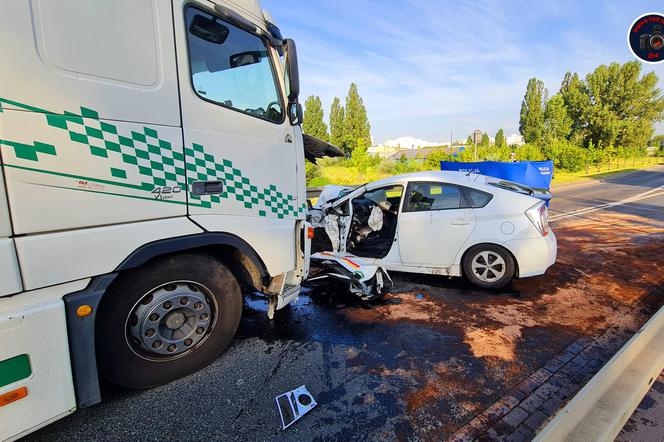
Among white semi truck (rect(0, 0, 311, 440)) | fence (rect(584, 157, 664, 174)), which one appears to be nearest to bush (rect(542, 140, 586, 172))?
fence (rect(584, 157, 664, 174))

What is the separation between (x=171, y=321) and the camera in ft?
8.00

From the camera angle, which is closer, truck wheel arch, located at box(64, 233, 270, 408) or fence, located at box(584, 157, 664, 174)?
truck wheel arch, located at box(64, 233, 270, 408)

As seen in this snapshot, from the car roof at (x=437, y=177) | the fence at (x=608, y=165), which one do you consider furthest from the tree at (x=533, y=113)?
the car roof at (x=437, y=177)

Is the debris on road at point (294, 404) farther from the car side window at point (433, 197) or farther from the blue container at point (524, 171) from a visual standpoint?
the blue container at point (524, 171)

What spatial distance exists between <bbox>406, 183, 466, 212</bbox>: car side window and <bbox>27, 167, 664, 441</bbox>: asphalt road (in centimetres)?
131

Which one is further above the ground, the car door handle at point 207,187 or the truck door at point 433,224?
the car door handle at point 207,187

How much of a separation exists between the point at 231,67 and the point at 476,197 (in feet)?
10.8

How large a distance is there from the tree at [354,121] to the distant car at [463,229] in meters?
36.1

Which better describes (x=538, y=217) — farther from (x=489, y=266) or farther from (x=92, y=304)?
(x=92, y=304)

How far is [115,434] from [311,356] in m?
1.46

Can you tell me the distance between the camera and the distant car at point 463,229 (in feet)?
13.8

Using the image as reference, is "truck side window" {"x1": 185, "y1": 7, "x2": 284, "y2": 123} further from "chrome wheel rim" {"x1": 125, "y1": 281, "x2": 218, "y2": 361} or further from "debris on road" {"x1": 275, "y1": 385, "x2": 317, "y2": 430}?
"debris on road" {"x1": 275, "y1": 385, "x2": 317, "y2": 430}

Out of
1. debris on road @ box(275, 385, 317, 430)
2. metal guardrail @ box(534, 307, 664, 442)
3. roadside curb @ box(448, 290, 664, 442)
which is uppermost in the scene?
metal guardrail @ box(534, 307, 664, 442)

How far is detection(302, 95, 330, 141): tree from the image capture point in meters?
39.3
